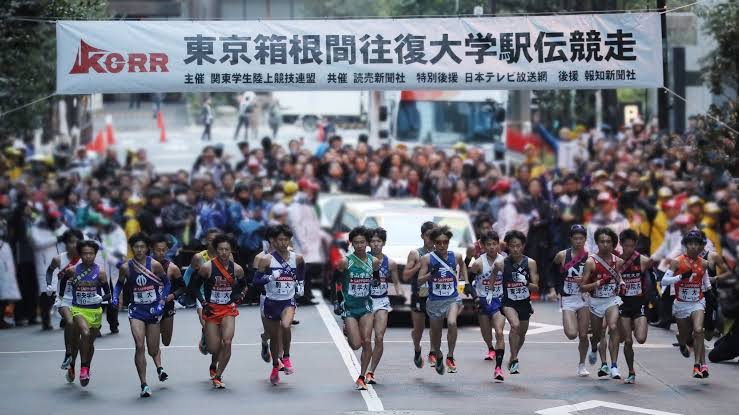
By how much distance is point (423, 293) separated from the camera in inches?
673

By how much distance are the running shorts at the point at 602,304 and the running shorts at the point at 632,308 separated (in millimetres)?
59

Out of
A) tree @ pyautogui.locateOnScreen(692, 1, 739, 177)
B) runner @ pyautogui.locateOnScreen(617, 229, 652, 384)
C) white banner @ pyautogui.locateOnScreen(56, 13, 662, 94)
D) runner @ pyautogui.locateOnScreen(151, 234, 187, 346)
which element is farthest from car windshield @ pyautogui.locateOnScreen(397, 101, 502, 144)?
runner @ pyautogui.locateOnScreen(151, 234, 187, 346)

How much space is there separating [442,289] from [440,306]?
0.19 meters

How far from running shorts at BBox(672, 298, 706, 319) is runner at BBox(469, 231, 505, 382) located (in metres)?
1.90

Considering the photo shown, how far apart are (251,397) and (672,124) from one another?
23.7 m

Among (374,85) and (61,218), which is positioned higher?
(374,85)

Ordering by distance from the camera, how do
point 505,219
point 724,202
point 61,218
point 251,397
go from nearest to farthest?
point 251,397
point 724,202
point 61,218
point 505,219

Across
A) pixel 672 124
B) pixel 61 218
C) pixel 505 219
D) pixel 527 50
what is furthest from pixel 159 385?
pixel 672 124

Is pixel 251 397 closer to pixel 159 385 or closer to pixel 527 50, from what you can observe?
pixel 159 385

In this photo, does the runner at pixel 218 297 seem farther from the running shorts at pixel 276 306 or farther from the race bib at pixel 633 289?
the race bib at pixel 633 289

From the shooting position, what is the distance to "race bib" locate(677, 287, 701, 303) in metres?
17.1

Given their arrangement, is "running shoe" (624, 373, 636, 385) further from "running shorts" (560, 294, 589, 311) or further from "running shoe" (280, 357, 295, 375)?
"running shoe" (280, 357, 295, 375)

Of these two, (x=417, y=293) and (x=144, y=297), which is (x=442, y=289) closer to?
(x=417, y=293)

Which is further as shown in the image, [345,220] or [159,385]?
[345,220]
